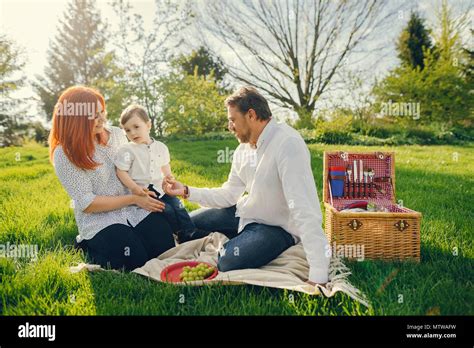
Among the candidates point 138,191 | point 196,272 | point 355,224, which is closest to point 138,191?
point 138,191

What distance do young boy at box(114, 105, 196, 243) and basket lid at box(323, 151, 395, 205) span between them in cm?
135

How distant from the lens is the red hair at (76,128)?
283cm

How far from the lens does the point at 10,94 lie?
1356 cm

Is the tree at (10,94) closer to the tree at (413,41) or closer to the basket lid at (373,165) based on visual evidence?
the basket lid at (373,165)

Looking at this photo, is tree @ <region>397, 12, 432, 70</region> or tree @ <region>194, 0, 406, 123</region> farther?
tree @ <region>397, 12, 432, 70</region>

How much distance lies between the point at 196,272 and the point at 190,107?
31.5 ft

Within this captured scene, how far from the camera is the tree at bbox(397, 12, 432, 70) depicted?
1780 cm

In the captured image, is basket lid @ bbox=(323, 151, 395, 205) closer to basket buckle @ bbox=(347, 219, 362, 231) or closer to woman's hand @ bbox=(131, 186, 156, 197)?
basket buckle @ bbox=(347, 219, 362, 231)

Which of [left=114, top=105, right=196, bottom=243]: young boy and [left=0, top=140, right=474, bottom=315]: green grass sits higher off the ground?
[left=114, top=105, right=196, bottom=243]: young boy

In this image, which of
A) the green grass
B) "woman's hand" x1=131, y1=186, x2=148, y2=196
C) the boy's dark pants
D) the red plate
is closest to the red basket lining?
the green grass

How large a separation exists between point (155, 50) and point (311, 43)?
576cm

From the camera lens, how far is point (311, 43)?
46.8 ft
